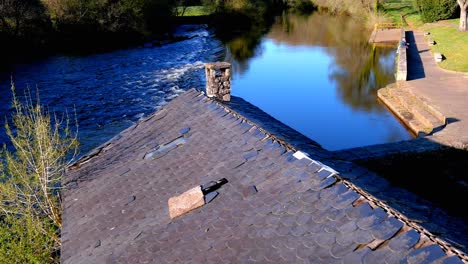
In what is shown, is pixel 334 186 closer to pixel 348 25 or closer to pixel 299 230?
pixel 299 230

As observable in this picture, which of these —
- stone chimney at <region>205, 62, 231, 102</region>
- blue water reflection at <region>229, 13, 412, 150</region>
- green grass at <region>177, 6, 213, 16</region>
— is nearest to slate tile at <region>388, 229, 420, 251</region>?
stone chimney at <region>205, 62, 231, 102</region>

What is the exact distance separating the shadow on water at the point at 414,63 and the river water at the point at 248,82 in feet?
5.28

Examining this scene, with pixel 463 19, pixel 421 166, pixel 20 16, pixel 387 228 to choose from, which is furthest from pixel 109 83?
pixel 463 19

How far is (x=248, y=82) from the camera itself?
2933cm

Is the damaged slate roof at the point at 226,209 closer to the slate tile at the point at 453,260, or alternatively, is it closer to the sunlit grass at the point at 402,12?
the slate tile at the point at 453,260

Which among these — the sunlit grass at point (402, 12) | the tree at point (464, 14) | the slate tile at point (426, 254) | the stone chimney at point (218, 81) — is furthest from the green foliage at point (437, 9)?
the slate tile at point (426, 254)

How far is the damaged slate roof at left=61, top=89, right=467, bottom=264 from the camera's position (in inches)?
172

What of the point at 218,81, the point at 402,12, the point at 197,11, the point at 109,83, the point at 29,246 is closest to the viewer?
the point at 29,246

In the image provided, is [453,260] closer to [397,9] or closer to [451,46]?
[451,46]

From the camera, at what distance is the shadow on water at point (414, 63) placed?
26.6 meters

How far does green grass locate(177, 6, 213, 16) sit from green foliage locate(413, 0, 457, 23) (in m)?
26.9

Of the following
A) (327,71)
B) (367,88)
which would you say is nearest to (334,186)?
(367,88)

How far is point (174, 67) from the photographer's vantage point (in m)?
31.8

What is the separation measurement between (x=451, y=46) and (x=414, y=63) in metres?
4.30
